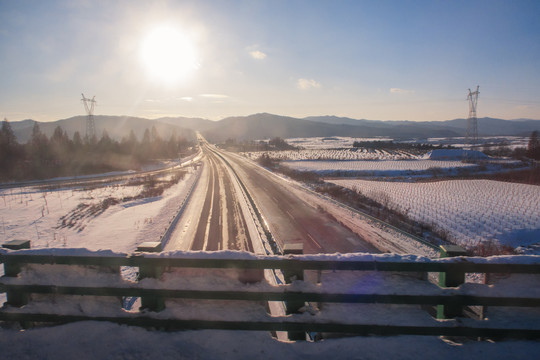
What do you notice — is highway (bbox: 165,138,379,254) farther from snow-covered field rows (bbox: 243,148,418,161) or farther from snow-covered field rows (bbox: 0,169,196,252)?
snow-covered field rows (bbox: 243,148,418,161)

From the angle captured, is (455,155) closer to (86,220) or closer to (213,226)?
(213,226)

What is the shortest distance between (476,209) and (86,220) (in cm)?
3114

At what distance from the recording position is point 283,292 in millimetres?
3641

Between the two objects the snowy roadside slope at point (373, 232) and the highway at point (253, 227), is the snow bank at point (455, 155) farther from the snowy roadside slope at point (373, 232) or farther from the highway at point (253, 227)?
the snowy roadside slope at point (373, 232)

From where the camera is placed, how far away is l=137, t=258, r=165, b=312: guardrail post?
3.78 metres

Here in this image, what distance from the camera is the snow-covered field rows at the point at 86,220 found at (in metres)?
16.6

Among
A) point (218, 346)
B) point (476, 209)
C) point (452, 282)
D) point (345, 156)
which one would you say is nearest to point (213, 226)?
point (218, 346)

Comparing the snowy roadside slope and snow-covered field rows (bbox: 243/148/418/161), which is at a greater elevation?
snow-covered field rows (bbox: 243/148/418/161)

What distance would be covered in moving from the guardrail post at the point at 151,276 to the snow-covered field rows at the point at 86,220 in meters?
12.4

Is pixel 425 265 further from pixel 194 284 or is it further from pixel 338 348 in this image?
pixel 194 284

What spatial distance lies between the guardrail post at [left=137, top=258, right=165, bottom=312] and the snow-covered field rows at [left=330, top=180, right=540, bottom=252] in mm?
18522

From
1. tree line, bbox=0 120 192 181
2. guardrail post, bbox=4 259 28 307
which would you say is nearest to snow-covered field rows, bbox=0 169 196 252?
guardrail post, bbox=4 259 28 307

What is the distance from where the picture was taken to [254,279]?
3785 millimetres

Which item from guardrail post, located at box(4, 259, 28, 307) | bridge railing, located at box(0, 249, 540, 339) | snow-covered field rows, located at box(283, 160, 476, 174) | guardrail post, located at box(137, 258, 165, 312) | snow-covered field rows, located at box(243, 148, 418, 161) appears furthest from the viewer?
snow-covered field rows, located at box(243, 148, 418, 161)
